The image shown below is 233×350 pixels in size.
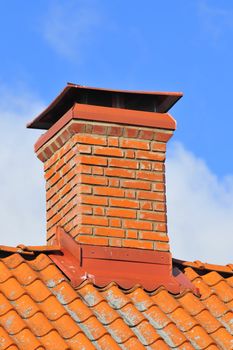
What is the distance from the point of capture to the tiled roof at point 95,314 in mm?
8266

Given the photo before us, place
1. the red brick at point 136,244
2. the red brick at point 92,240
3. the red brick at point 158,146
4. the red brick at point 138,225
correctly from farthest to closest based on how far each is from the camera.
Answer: the red brick at point 158,146 → the red brick at point 138,225 → the red brick at point 136,244 → the red brick at point 92,240

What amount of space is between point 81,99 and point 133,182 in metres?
0.88

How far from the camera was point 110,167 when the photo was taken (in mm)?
9969

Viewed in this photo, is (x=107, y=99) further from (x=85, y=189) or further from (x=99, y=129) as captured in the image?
(x=85, y=189)

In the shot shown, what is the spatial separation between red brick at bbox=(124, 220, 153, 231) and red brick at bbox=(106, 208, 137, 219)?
0.05 metres

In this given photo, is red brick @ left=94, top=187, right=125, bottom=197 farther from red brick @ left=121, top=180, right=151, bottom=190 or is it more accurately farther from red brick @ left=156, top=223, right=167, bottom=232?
red brick @ left=156, top=223, right=167, bottom=232

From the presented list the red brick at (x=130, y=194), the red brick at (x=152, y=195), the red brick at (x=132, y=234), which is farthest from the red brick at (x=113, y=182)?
the red brick at (x=132, y=234)

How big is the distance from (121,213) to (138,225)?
7.2 inches

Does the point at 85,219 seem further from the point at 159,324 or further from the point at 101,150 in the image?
the point at 159,324

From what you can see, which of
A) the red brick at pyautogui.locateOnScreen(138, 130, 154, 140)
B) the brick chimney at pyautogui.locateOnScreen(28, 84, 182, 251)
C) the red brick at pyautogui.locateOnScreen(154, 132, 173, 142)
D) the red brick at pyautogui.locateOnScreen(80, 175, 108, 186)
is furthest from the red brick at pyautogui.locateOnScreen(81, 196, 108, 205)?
the red brick at pyautogui.locateOnScreen(154, 132, 173, 142)

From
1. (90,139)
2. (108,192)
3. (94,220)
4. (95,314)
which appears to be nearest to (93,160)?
(90,139)

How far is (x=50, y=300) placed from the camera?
8.73m

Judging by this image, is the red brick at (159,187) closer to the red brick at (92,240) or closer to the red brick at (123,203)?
the red brick at (123,203)

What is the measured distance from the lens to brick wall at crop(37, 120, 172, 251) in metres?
9.76
